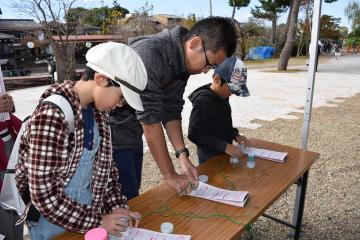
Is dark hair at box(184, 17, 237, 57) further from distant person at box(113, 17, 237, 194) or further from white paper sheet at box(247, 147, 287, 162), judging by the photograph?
white paper sheet at box(247, 147, 287, 162)

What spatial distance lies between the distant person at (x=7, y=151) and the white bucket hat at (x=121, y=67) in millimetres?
961

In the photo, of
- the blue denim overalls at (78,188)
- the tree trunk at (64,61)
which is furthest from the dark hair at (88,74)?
the tree trunk at (64,61)

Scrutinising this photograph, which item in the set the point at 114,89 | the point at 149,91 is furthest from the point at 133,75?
the point at 149,91

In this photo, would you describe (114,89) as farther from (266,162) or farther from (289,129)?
(289,129)

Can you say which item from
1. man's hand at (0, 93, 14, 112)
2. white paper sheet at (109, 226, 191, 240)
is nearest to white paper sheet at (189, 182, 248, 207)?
white paper sheet at (109, 226, 191, 240)

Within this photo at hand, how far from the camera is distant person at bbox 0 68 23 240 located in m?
1.75

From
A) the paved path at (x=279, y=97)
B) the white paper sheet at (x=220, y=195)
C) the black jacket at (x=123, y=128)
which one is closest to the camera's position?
the white paper sheet at (x=220, y=195)

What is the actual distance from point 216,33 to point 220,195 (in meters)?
0.88

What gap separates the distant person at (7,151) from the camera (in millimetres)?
1746

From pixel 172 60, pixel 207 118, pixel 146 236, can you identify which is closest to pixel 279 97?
pixel 207 118

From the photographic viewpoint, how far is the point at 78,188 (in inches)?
55.1

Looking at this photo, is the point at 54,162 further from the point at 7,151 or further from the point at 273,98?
the point at 273,98

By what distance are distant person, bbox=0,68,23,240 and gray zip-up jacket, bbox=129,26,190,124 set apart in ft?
2.84

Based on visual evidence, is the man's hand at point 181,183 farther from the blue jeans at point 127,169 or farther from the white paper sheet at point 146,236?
the white paper sheet at point 146,236
